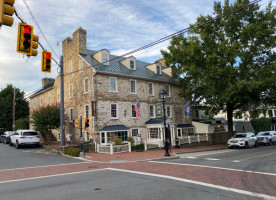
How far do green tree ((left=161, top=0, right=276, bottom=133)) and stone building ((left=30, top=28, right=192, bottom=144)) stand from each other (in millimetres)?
4648

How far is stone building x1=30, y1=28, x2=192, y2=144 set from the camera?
2177cm

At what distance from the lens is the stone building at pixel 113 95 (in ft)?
71.4

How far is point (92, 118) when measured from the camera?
21.4 metres

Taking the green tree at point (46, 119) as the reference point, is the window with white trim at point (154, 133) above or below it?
below

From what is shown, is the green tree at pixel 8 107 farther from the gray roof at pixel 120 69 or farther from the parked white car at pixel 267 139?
the parked white car at pixel 267 139

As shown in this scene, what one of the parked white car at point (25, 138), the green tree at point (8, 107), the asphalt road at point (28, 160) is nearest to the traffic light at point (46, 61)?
the asphalt road at point (28, 160)

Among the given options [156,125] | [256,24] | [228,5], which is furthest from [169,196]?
[228,5]

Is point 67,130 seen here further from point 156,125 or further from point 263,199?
point 263,199

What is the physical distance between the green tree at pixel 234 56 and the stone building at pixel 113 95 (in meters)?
4.65

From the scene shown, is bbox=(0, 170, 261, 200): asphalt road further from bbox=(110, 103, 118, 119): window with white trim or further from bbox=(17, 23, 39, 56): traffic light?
bbox=(110, 103, 118, 119): window with white trim

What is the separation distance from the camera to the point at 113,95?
22953 mm

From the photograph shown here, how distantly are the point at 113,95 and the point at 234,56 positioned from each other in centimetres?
1292

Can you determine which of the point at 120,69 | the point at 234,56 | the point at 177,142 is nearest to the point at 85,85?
the point at 120,69

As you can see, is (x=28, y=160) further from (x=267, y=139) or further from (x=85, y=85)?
(x=267, y=139)
